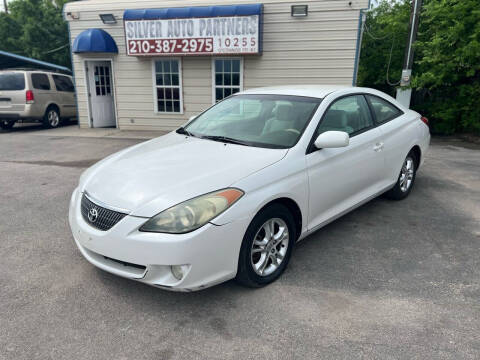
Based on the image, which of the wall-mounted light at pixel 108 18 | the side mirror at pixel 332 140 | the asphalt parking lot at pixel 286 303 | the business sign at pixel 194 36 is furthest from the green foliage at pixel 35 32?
the side mirror at pixel 332 140

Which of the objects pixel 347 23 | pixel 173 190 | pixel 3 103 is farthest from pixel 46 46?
pixel 173 190

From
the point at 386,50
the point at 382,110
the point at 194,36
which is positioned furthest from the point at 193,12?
the point at 382,110

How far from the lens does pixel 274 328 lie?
2.60 m

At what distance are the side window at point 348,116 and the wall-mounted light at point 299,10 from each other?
6841 millimetres

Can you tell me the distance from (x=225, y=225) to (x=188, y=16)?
940 cm

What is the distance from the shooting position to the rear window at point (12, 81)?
11.9 meters

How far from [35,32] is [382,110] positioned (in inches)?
928

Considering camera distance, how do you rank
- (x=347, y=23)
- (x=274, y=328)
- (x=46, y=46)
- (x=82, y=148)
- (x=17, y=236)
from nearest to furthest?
(x=274, y=328)
(x=17, y=236)
(x=82, y=148)
(x=347, y=23)
(x=46, y=46)

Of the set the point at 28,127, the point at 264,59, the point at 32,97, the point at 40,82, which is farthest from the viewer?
the point at 28,127

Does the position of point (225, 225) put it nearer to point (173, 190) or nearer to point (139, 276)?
point (173, 190)

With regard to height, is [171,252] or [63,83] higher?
[63,83]

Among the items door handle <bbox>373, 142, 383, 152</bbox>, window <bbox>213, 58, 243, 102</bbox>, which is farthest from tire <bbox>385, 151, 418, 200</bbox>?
window <bbox>213, 58, 243, 102</bbox>

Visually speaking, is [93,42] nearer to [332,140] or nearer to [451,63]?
[451,63]

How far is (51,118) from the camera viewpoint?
1334cm
